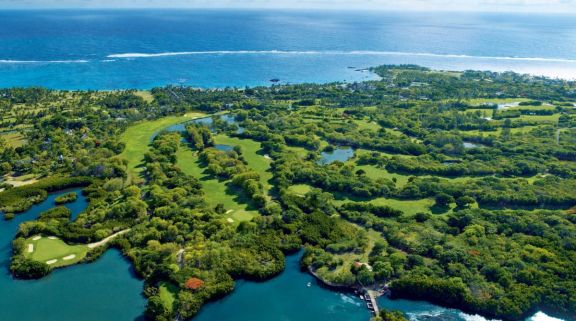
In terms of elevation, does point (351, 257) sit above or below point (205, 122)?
below

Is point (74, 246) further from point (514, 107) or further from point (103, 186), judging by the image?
point (514, 107)

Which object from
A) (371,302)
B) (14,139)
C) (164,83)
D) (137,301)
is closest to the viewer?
(137,301)

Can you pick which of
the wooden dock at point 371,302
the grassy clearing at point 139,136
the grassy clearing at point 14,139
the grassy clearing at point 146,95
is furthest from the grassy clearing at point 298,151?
the grassy clearing at point 14,139

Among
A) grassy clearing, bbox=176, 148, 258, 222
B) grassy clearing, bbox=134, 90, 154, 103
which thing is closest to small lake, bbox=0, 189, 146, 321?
grassy clearing, bbox=176, 148, 258, 222

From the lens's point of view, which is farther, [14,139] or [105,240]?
[14,139]

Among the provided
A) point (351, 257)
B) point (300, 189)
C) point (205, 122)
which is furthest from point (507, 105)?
point (351, 257)

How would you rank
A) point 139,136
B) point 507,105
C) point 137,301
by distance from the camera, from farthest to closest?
point 507,105 → point 139,136 → point 137,301

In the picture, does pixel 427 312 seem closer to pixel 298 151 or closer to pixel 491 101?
pixel 298 151

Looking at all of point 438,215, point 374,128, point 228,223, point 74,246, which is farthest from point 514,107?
point 74,246

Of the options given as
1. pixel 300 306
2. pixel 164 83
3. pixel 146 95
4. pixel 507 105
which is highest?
pixel 507 105
